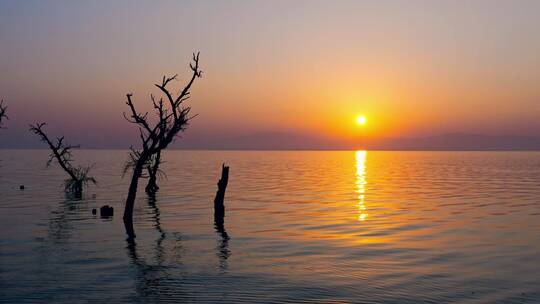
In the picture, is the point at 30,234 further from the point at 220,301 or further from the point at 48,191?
the point at 48,191

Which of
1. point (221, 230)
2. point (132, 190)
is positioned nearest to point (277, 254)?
point (221, 230)

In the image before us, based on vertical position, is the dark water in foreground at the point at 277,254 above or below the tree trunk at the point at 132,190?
below

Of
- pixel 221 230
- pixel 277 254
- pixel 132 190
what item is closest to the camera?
pixel 277 254

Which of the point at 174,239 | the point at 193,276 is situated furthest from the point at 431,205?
the point at 193,276

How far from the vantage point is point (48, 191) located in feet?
170

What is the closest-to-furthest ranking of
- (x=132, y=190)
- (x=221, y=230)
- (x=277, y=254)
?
(x=277, y=254) → (x=221, y=230) → (x=132, y=190)

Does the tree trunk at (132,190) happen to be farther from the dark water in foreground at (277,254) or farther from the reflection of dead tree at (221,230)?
the reflection of dead tree at (221,230)

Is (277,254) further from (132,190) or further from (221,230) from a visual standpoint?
(132,190)

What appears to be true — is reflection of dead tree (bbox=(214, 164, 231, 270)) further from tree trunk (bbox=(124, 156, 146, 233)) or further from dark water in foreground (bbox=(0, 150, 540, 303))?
tree trunk (bbox=(124, 156, 146, 233))

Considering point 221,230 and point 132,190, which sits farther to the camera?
point 132,190

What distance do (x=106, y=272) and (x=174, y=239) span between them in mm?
7006

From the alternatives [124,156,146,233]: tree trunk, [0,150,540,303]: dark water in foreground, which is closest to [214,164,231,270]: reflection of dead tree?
[0,150,540,303]: dark water in foreground

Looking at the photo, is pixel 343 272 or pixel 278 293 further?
pixel 343 272

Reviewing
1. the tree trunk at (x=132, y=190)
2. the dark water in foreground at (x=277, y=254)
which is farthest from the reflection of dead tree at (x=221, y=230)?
the tree trunk at (x=132, y=190)
